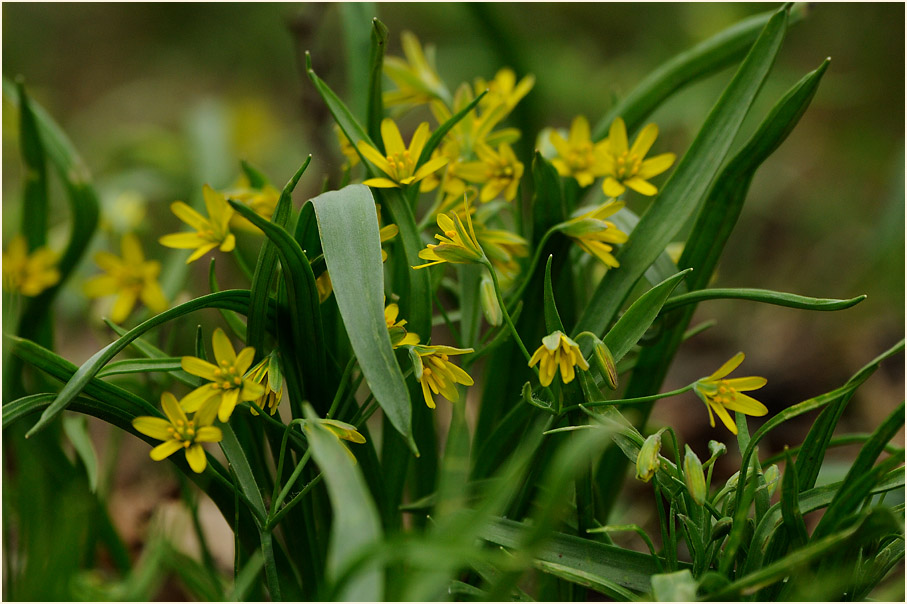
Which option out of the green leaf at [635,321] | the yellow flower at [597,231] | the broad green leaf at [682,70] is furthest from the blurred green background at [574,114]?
the green leaf at [635,321]

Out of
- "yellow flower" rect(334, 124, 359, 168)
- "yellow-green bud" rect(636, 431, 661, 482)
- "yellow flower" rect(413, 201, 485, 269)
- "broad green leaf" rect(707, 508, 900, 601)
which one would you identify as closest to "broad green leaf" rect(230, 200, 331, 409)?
"yellow flower" rect(413, 201, 485, 269)

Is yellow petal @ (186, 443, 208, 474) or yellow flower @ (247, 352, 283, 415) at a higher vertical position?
yellow flower @ (247, 352, 283, 415)

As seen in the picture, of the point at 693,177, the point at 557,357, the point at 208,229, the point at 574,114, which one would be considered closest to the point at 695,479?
the point at 557,357

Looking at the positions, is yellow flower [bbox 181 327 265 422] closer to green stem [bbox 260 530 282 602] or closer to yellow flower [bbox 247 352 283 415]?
yellow flower [bbox 247 352 283 415]

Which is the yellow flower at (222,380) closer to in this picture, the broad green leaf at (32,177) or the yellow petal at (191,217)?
the yellow petal at (191,217)

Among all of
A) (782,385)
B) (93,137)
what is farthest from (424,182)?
(93,137)

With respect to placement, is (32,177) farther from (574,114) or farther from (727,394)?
(574,114)
